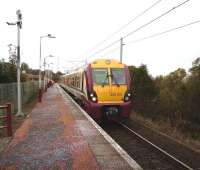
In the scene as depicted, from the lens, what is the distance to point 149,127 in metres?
20.4

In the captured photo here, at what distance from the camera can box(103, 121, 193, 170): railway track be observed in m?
11.4

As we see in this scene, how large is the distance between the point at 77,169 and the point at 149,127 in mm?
12136

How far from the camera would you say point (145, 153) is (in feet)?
44.3

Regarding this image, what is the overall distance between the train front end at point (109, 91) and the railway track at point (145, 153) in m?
0.89

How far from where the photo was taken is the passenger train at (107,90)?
64.6 ft

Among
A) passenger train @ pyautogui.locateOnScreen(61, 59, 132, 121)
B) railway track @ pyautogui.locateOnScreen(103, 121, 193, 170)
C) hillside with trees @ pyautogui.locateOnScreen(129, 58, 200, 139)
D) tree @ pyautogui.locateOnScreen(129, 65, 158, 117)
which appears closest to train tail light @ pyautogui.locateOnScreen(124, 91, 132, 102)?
passenger train @ pyautogui.locateOnScreen(61, 59, 132, 121)

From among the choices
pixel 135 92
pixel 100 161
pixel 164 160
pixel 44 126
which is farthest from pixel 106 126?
pixel 135 92

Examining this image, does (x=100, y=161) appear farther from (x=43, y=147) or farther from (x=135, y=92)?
(x=135, y=92)

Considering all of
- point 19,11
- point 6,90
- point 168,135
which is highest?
point 19,11

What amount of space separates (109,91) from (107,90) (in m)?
0.11

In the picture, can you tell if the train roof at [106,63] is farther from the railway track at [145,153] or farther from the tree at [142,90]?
the tree at [142,90]

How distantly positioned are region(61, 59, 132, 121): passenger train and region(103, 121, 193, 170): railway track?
89 cm

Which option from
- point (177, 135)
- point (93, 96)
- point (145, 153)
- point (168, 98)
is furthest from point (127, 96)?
point (168, 98)

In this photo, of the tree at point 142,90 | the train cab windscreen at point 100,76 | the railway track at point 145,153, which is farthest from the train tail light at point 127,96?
the tree at point 142,90
